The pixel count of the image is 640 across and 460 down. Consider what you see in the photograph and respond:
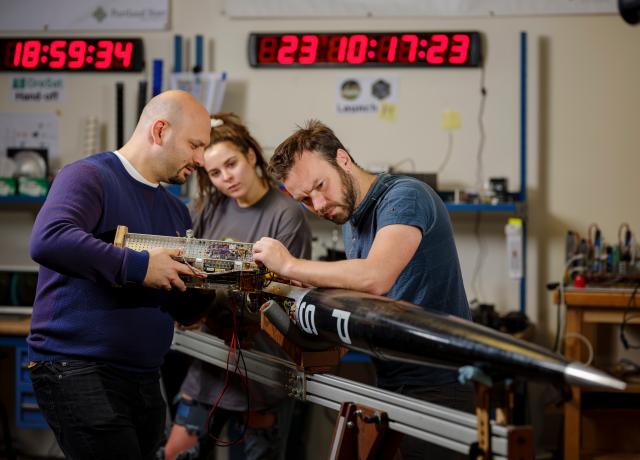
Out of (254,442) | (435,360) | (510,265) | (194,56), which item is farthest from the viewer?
(194,56)

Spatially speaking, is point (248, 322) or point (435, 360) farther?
point (248, 322)

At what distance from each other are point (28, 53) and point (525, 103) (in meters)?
2.62

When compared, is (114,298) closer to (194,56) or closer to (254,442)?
(254,442)

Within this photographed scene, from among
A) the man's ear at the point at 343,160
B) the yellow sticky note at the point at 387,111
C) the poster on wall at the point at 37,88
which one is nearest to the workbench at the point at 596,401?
the yellow sticky note at the point at 387,111

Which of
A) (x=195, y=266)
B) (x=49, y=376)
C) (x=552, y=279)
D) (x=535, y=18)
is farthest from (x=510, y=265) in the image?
(x=49, y=376)

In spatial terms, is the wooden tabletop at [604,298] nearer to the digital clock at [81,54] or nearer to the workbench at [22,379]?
the workbench at [22,379]

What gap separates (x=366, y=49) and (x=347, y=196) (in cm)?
222

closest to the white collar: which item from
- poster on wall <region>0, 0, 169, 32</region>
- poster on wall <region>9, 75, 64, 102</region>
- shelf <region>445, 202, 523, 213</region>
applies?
shelf <region>445, 202, 523, 213</region>

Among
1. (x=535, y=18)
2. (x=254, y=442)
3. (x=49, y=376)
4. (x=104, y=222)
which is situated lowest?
(x=254, y=442)

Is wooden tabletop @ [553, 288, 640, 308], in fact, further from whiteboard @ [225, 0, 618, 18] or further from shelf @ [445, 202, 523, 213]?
whiteboard @ [225, 0, 618, 18]

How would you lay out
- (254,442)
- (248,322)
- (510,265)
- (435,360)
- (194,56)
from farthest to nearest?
(194,56)
(510,265)
(254,442)
(248,322)
(435,360)

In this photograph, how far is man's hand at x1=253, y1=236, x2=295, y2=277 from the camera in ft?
6.12

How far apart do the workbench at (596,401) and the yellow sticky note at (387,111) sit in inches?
50.0

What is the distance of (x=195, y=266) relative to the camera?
1925 mm
